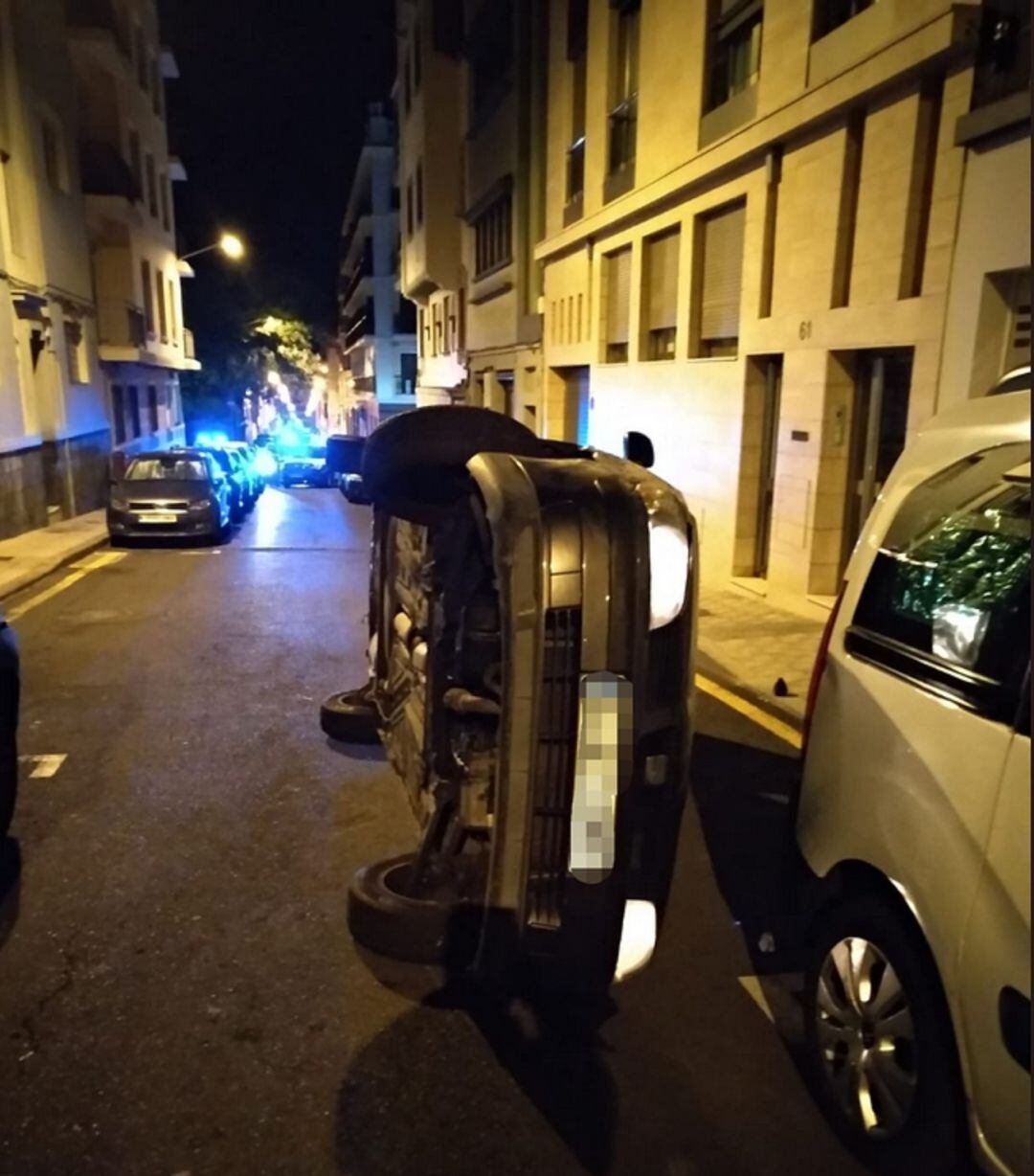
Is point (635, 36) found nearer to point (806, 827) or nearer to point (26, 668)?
point (26, 668)

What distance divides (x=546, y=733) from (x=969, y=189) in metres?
7.00

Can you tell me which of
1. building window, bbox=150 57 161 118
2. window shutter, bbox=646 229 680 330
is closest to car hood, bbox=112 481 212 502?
window shutter, bbox=646 229 680 330

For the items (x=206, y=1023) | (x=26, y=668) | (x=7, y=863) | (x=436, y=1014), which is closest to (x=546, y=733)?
(x=436, y=1014)

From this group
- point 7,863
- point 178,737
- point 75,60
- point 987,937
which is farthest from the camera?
point 75,60

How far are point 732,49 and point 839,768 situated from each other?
453 inches

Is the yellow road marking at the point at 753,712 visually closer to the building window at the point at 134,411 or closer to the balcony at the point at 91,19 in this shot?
the balcony at the point at 91,19

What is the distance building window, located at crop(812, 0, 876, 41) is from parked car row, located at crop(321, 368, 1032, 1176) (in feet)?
26.5

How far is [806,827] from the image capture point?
10.1ft

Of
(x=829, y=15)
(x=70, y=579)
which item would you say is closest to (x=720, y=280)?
(x=829, y=15)

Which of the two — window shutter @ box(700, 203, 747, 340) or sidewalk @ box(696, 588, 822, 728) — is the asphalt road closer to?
sidewalk @ box(696, 588, 822, 728)

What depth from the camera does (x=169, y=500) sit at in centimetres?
1487

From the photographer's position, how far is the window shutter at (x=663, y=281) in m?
13.0

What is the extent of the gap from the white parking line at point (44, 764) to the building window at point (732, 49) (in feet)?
33.7

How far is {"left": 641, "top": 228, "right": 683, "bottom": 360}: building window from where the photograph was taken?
13.1 metres
